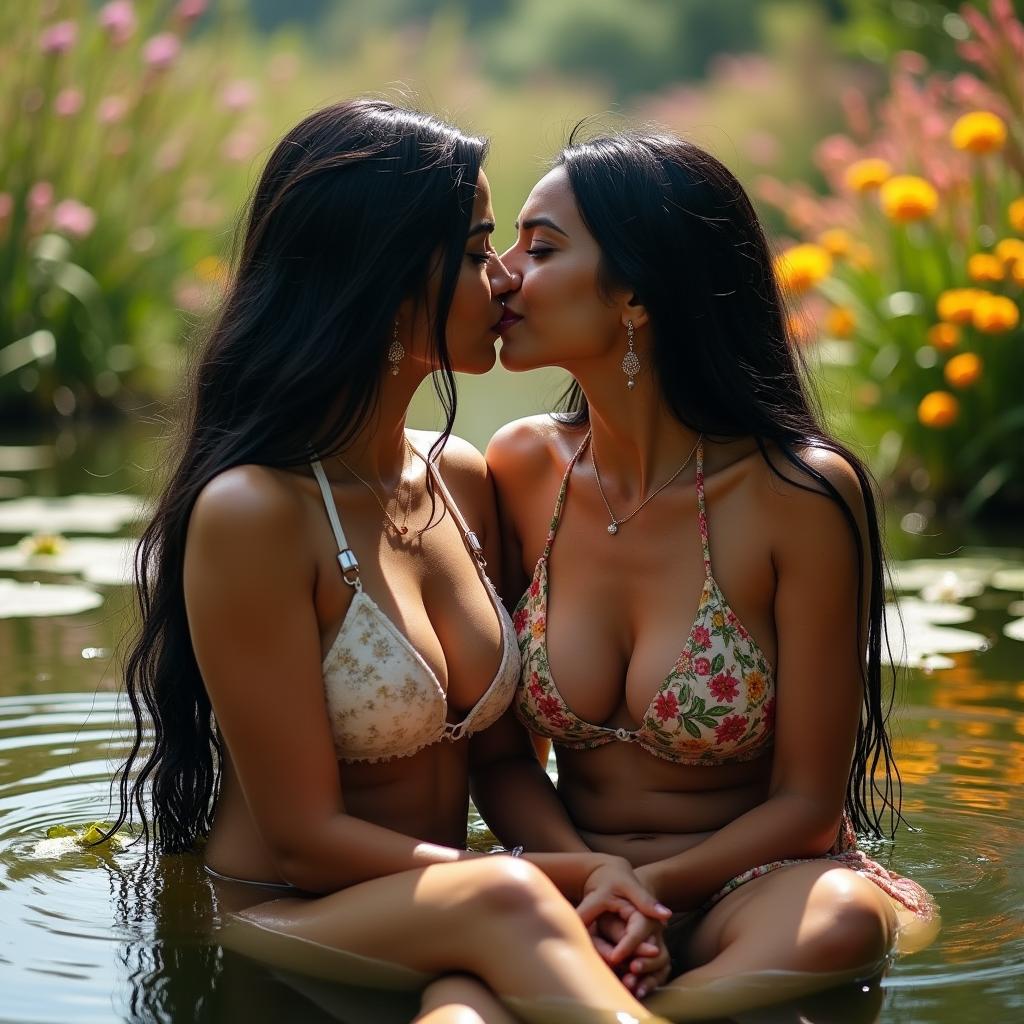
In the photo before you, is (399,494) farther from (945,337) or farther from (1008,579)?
(945,337)

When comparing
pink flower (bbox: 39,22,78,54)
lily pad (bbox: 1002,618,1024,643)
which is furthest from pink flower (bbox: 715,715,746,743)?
pink flower (bbox: 39,22,78,54)

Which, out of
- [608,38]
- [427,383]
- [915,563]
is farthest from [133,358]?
[608,38]

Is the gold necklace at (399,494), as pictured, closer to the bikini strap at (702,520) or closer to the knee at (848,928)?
the bikini strap at (702,520)

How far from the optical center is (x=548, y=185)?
2.89 m

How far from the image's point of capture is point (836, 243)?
6.66 metres

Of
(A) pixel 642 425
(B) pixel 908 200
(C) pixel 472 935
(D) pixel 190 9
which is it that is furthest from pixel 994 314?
(D) pixel 190 9

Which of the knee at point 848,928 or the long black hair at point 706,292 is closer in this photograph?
the knee at point 848,928

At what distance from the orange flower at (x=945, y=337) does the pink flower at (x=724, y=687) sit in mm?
3736

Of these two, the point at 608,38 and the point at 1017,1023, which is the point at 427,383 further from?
the point at 608,38

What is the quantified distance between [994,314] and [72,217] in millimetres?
4854

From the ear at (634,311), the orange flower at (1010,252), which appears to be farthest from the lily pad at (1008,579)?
the ear at (634,311)

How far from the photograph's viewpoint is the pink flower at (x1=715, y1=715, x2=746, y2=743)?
Result: 274 cm

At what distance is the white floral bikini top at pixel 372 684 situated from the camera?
8.49 ft

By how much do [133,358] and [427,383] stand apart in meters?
2.48
